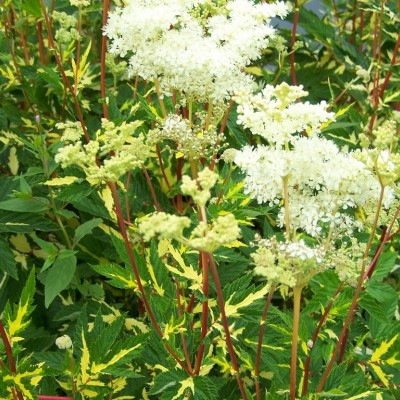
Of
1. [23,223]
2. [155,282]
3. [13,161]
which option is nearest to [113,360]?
[155,282]

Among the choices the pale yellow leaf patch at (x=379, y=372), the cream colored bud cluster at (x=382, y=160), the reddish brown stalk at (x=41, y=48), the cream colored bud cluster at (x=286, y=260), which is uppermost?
the cream colored bud cluster at (x=382, y=160)

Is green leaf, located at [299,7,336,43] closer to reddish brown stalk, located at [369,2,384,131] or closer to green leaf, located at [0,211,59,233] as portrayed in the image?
reddish brown stalk, located at [369,2,384,131]

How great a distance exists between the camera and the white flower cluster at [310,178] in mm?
906

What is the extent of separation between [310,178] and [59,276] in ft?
1.85

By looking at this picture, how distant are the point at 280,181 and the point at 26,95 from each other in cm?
107

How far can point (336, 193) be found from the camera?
37.2 inches

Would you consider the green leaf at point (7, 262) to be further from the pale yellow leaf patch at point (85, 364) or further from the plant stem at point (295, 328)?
the plant stem at point (295, 328)

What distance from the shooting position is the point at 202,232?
0.82m

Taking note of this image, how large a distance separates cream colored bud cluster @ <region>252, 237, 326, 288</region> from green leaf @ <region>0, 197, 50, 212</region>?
0.59 meters

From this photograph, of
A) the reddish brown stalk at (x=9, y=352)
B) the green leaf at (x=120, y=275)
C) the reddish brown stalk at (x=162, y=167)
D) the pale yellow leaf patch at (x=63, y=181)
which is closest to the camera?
the reddish brown stalk at (x=9, y=352)

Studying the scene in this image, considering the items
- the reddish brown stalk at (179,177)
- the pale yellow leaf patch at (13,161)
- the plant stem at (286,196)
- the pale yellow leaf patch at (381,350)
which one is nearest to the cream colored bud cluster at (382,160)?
the plant stem at (286,196)

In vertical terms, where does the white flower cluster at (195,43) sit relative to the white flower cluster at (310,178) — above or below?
above

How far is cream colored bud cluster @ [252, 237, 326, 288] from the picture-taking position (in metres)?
0.85

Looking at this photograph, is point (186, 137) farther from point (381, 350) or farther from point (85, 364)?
point (381, 350)
